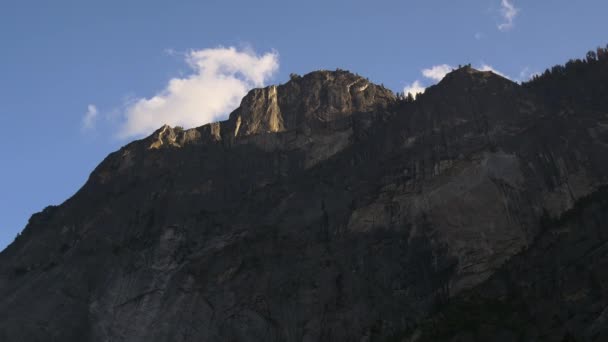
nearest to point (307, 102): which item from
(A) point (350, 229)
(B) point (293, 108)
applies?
(B) point (293, 108)

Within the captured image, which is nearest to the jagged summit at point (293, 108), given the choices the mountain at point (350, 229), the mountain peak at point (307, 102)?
the mountain peak at point (307, 102)

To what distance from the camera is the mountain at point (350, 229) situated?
6216 centimetres

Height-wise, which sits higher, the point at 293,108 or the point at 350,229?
the point at 293,108

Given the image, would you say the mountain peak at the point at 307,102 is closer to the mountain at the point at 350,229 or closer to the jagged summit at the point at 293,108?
the jagged summit at the point at 293,108

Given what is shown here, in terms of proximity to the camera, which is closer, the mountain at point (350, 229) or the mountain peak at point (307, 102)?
the mountain at point (350, 229)

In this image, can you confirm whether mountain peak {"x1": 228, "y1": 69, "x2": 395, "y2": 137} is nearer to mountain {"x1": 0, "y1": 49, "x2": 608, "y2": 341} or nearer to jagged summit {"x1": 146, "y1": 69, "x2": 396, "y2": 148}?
jagged summit {"x1": 146, "y1": 69, "x2": 396, "y2": 148}

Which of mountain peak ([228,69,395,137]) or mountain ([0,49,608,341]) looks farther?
mountain peak ([228,69,395,137])

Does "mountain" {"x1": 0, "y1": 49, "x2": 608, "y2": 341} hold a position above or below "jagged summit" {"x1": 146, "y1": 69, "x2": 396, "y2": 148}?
below

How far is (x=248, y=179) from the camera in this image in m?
84.5

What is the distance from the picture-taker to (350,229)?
7350 cm

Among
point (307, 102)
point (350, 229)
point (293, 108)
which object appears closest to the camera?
point (350, 229)

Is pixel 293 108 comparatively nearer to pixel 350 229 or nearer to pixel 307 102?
pixel 307 102

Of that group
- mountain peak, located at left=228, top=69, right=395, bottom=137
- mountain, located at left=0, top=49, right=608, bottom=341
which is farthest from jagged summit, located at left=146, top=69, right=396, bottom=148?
mountain, located at left=0, top=49, right=608, bottom=341

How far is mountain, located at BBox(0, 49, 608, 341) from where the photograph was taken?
62156 millimetres
